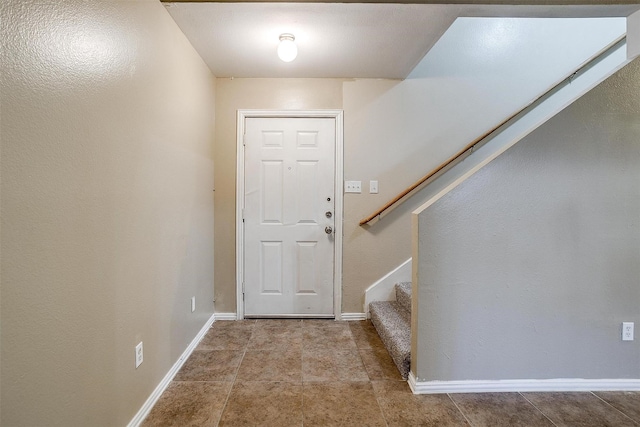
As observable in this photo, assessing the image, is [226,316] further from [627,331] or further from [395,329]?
[627,331]

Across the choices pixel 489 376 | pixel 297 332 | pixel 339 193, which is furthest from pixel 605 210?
pixel 297 332

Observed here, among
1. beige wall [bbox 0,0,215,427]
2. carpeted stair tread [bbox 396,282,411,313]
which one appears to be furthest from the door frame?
beige wall [bbox 0,0,215,427]

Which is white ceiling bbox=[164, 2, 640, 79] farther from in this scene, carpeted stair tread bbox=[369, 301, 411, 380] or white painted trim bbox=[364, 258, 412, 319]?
carpeted stair tread bbox=[369, 301, 411, 380]

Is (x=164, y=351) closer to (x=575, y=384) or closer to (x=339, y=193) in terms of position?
(x=339, y=193)

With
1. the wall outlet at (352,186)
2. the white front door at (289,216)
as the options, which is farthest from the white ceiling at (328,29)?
the wall outlet at (352,186)

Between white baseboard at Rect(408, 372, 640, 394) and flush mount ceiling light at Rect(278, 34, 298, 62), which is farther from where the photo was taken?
flush mount ceiling light at Rect(278, 34, 298, 62)

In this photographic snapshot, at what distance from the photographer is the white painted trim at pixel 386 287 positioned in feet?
8.79

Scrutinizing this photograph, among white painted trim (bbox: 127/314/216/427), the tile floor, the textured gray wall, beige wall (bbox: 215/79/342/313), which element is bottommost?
the tile floor

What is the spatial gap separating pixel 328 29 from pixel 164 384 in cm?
228

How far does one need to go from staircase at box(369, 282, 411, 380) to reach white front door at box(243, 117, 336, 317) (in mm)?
474

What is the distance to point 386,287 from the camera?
2686 mm

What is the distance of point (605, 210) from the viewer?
167 centimetres

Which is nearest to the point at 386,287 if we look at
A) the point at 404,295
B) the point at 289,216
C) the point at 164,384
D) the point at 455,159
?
the point at 404,295

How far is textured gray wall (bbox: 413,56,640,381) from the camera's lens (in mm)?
1639
